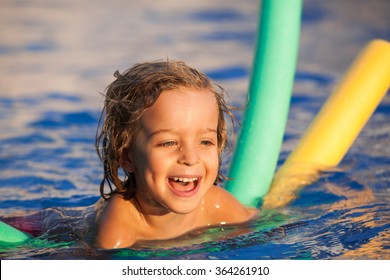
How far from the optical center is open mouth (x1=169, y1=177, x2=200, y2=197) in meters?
3.42

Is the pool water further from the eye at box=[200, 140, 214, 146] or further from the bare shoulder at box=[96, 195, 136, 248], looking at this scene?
the eye at box=[200, 140, 214, 146]

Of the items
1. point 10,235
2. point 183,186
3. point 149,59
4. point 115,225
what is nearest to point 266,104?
point 183,186

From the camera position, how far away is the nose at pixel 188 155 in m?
3.33

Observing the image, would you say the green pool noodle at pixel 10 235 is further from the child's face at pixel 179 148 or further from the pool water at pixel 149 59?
the child's face at pixel 179 148

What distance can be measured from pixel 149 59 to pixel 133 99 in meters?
4.93

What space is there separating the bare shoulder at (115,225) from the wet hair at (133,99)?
0.18ft

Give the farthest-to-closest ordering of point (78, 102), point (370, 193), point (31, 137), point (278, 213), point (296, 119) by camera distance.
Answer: point (78, 102), point (296, 119), point (31, 137), point (370, 193), point (278, 213)

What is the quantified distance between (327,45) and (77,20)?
303cm

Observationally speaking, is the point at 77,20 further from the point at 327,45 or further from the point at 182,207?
the point at 182,207

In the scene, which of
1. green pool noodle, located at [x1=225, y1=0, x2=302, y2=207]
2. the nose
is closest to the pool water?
green pool noodle, located at [x1=225, y1=0, x2=302, y2=207]

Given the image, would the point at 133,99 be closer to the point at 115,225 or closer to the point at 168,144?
the point at 168,144

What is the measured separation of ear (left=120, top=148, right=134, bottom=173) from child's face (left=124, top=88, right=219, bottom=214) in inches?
3.7
